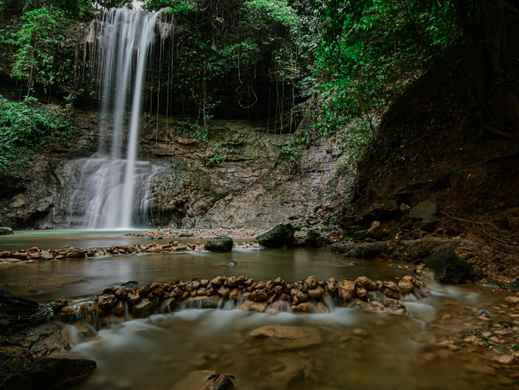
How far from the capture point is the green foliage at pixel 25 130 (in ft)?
37.9

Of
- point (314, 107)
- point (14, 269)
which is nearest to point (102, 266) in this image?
point (14, 269)

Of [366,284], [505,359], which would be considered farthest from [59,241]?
[505,359]

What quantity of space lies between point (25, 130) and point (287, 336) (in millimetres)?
14319

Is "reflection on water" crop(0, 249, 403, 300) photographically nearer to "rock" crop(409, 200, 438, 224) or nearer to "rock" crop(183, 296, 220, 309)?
"rock" crop(183, 296, 220, 309)

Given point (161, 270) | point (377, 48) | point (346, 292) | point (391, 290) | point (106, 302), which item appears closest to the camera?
point (106, 302)

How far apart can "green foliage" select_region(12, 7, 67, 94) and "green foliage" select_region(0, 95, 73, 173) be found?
114 cm

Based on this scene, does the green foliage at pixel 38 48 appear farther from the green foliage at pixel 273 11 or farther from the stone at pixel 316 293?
the stone at pixel 316 293

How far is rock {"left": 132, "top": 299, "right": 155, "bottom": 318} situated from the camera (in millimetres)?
2518

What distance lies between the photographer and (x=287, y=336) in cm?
212

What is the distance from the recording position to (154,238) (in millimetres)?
7754

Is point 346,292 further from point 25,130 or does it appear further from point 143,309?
point 25,130

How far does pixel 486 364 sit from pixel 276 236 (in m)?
4.74

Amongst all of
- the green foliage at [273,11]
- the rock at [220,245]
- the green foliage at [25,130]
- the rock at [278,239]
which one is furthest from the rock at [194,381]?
the green foliage at [273,11]

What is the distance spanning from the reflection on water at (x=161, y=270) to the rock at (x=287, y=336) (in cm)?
132
